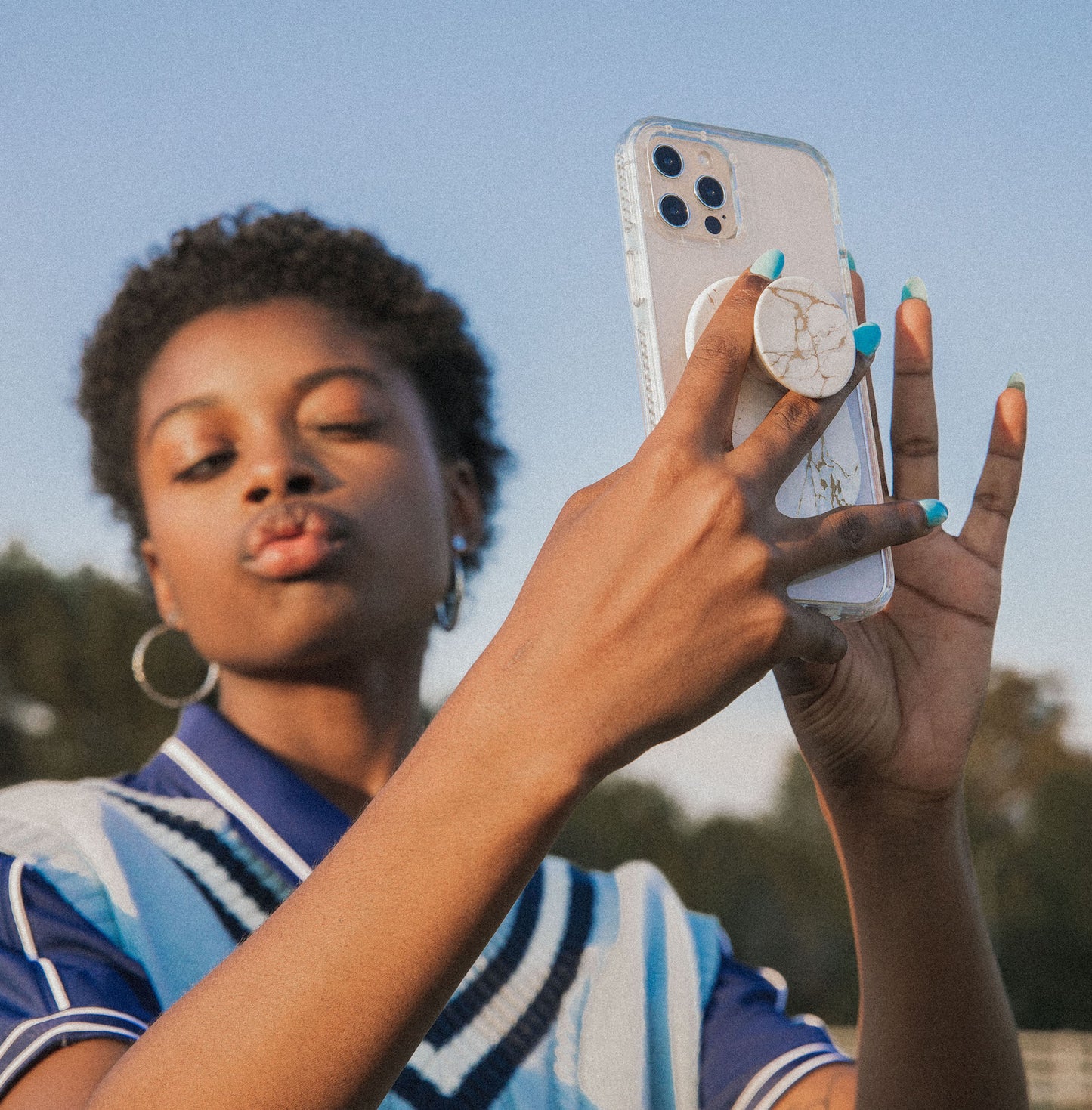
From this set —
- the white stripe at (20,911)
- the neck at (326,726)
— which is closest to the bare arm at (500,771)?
the white stripe at (20,911)

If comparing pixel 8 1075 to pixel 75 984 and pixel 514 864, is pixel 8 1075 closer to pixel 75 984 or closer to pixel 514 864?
pixel 75 984

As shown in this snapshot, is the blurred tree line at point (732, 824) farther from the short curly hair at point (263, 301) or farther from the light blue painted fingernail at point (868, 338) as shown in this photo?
the light blue painted fingernail at point (868, 338)

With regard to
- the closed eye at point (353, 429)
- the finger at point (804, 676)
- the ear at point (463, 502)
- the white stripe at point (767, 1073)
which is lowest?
the white stripe at point (767, 1073)

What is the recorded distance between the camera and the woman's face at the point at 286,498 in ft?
6.60

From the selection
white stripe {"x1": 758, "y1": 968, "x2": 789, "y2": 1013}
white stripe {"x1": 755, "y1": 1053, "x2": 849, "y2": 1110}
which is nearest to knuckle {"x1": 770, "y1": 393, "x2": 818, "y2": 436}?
white stripe {"x1": 755, "y1": 1053, "x2": 849, "y2": 1110}

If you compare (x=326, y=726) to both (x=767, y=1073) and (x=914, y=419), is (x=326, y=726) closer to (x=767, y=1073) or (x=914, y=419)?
(x=767, y=1073)

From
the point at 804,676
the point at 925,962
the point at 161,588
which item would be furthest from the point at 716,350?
the point at 161,588

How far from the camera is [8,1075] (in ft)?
4.25

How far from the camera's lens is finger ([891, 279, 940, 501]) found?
1731mm

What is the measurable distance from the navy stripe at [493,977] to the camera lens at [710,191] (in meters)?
0.91

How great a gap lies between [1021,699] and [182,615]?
29744 millimetres

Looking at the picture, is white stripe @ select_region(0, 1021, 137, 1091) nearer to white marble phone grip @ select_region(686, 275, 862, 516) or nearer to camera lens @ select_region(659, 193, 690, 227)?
white marble phone grip @ select_region(686, 275, 862, 516)

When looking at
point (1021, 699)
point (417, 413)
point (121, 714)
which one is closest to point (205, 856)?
point (417, 413)

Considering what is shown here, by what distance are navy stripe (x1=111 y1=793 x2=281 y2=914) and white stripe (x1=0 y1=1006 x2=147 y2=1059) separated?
408 millimetres
